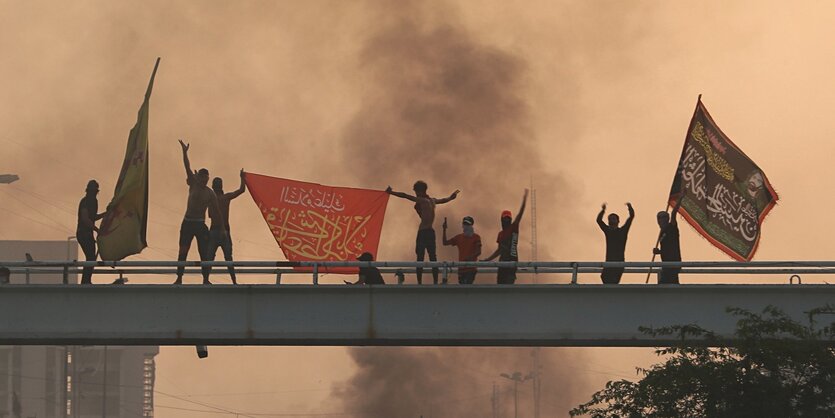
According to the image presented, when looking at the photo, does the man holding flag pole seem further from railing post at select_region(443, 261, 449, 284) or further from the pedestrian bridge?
railing post at select_region(443, 261, 449, 284)

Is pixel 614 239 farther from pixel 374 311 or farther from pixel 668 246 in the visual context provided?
pixel 374 311

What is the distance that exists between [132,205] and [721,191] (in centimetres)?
936

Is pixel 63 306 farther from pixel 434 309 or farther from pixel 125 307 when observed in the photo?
pixel 434 309

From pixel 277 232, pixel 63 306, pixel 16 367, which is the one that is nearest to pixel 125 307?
pixel 63 306

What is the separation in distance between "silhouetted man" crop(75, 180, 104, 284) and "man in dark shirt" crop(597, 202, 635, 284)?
24.9 ft

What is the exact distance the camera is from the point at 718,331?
23656 millimetres

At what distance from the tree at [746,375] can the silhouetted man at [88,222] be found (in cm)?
775

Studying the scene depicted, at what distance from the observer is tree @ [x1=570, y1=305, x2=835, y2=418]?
2200cm

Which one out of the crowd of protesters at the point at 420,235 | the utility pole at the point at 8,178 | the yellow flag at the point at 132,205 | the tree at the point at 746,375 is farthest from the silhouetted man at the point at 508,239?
the utility pole at the point at 8,178

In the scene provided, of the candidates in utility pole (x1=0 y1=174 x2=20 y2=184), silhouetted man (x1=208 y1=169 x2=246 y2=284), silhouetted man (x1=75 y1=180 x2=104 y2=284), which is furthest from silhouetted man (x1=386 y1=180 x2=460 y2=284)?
utility pole (x1=0 y1=174 x2=20 y2=184)

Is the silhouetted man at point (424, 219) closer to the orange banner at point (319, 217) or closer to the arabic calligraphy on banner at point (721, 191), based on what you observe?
the orange banner at point (319, 217)

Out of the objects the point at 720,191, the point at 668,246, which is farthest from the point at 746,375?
the point at 720,191

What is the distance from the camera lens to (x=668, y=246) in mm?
24516

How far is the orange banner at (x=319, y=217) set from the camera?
82.7 feet
